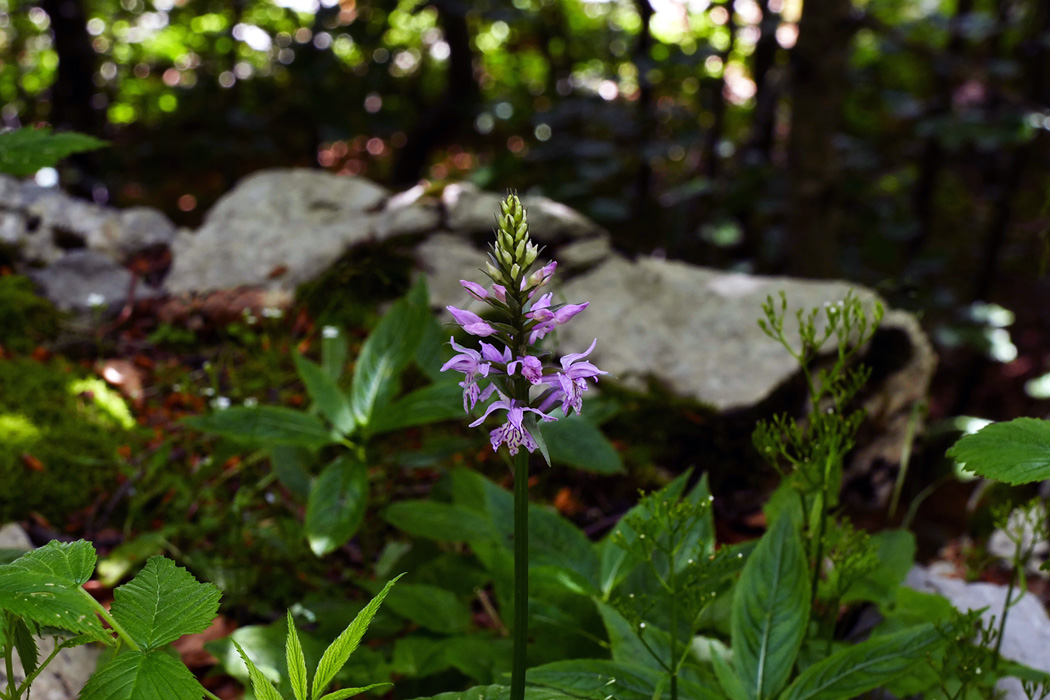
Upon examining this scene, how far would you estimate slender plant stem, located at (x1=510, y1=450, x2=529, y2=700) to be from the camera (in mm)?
1094

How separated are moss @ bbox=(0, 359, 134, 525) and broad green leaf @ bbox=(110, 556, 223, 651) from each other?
147 cm

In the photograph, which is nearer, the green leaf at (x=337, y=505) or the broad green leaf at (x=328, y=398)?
the green leaf at (x=337, y=505)

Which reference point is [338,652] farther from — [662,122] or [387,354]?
[662,122]

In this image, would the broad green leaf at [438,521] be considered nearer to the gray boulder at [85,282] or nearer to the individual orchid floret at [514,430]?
the individual orchid floret at [514,430]

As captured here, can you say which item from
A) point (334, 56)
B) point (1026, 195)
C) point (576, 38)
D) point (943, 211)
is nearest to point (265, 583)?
point (334, 56)

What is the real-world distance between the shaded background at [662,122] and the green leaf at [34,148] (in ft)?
8.02

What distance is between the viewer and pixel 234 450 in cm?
237

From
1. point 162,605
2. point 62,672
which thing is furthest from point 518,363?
point 62,672

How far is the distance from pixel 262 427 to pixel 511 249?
1.32 meters

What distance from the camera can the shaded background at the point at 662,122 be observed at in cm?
446

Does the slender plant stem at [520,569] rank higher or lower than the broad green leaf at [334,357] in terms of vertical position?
higher

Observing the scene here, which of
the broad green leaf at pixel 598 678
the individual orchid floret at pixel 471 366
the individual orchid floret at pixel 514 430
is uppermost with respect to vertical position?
the individual orchid floret at pixel 471 366

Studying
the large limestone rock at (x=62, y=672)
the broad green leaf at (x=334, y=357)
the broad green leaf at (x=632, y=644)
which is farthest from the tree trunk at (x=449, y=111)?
the broad green leaf at (x=632, y=644)

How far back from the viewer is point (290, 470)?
2.32 meters
